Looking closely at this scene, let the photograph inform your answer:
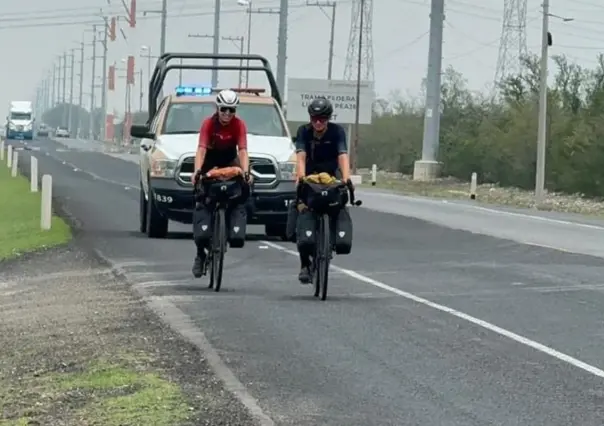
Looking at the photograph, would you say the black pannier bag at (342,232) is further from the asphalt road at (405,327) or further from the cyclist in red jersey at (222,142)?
the cyclist in red jersey at (222,142)

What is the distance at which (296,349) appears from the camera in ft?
37.3

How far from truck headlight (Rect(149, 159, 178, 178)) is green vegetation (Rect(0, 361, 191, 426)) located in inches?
450

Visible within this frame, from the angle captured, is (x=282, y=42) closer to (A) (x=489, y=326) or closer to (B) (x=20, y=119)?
(A) (x=489, y=326)

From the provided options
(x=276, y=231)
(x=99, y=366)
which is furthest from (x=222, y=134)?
(x=276, y=231)

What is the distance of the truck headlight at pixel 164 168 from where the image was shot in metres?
21.9

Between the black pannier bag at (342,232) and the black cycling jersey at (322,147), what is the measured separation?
0.41m

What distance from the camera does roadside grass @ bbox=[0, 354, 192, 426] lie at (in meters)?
8.62

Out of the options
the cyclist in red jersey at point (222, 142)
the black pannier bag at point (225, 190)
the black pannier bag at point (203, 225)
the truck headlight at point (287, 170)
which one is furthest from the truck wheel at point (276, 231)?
the black pannier bag at point (225, 190)

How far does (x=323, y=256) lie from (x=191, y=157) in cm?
755

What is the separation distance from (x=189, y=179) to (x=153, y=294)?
22.1 feet

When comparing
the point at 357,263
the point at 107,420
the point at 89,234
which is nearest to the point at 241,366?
the point at 107,420

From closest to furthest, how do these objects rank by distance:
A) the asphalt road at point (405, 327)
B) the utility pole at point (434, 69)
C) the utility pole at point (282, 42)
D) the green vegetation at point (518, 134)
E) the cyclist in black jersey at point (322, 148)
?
the asphalt road at point (405, 327), the cyclist in black jersey at point (322, 148), the green vegetation at point (518, 134), the utility pole at point (434, 69), the utility pole at point (282, 42)

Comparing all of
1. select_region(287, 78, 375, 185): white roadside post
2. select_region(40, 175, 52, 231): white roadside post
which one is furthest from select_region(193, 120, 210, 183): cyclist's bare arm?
select_region(287, 78, 375, 185): white roadside post

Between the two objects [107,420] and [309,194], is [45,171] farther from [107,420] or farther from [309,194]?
[107,420]
